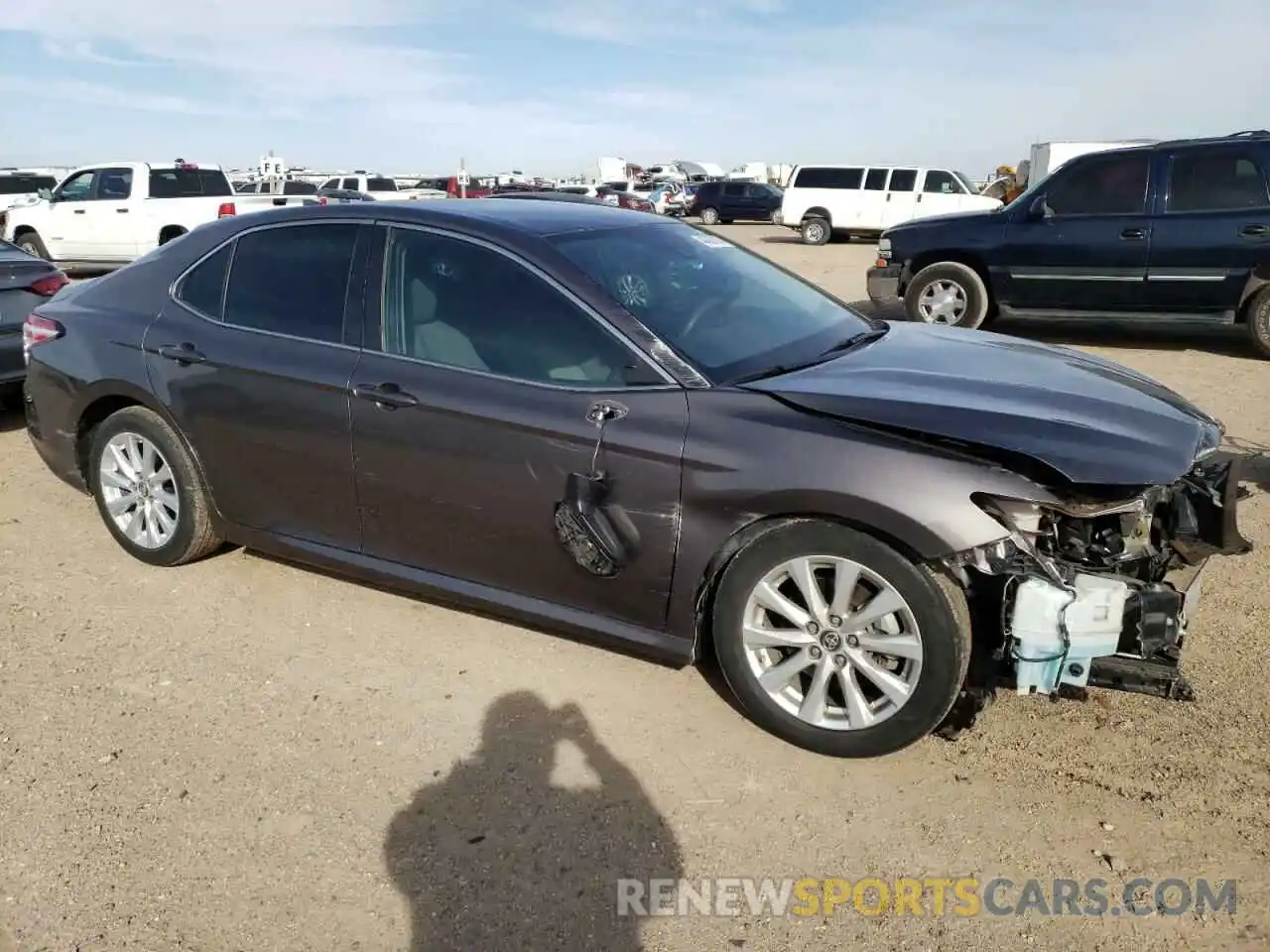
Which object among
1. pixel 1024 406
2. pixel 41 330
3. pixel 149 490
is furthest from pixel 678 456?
pixel 41 330

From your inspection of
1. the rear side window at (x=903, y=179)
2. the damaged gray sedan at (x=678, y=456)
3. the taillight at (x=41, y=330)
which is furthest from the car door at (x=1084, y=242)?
the rear side window at (x=903, y=179)

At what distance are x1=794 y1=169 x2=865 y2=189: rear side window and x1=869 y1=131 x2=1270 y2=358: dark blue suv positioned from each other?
17.0m

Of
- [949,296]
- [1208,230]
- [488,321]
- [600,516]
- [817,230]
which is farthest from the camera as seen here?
[817,230]

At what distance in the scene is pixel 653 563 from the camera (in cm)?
314

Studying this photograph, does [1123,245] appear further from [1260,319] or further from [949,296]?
[949,296]

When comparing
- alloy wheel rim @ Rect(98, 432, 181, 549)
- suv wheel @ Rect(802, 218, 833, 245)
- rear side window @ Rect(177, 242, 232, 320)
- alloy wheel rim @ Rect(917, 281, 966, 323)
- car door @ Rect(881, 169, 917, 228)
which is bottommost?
alloy wheel rim @ Rect(98, 432, 181, 549)

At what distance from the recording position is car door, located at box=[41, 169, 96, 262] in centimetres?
1552

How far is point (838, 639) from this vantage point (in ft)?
9.70

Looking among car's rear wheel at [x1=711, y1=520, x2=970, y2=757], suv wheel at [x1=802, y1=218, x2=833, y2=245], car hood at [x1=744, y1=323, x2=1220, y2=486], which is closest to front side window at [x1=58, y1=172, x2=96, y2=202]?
car hood at [x1=744, y1=323, x2=1220, y2=486]

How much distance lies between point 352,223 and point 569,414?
4.41 feet

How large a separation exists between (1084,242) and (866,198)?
17533mm

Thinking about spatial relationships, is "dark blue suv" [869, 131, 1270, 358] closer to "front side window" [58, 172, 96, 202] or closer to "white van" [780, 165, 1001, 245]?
"front side window" [58, 172, 96, 202]

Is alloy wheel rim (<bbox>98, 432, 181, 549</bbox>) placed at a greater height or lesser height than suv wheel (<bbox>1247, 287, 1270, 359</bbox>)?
lesser

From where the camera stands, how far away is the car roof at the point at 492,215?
3.62 m
